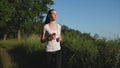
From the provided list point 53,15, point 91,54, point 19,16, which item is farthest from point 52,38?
point 19,16

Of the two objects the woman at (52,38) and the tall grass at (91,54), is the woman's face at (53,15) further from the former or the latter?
the tall grass at (91,54)

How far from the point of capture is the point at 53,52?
24.7ft

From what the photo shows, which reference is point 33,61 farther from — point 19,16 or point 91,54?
point 19,16

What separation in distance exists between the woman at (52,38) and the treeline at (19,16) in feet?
134

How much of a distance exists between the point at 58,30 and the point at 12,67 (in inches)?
166

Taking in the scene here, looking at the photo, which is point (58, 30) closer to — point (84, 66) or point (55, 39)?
point (55, 39)

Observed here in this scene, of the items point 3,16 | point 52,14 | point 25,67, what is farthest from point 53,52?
point 3,16

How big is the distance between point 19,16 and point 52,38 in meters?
44.9

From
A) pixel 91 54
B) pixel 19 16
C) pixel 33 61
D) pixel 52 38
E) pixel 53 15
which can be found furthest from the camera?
pixel 19 16

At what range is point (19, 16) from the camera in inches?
2041

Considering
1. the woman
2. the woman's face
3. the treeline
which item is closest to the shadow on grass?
the woman

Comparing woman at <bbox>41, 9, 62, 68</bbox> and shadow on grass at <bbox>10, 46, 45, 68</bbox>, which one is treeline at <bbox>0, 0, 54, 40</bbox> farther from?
woman at <bbox>41, 9, 62, 68</bbox>

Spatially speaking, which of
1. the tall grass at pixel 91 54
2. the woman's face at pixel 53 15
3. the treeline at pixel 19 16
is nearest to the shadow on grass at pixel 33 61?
the tall grass at pixel 91 54

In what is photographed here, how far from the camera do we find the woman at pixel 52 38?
7.50 m
